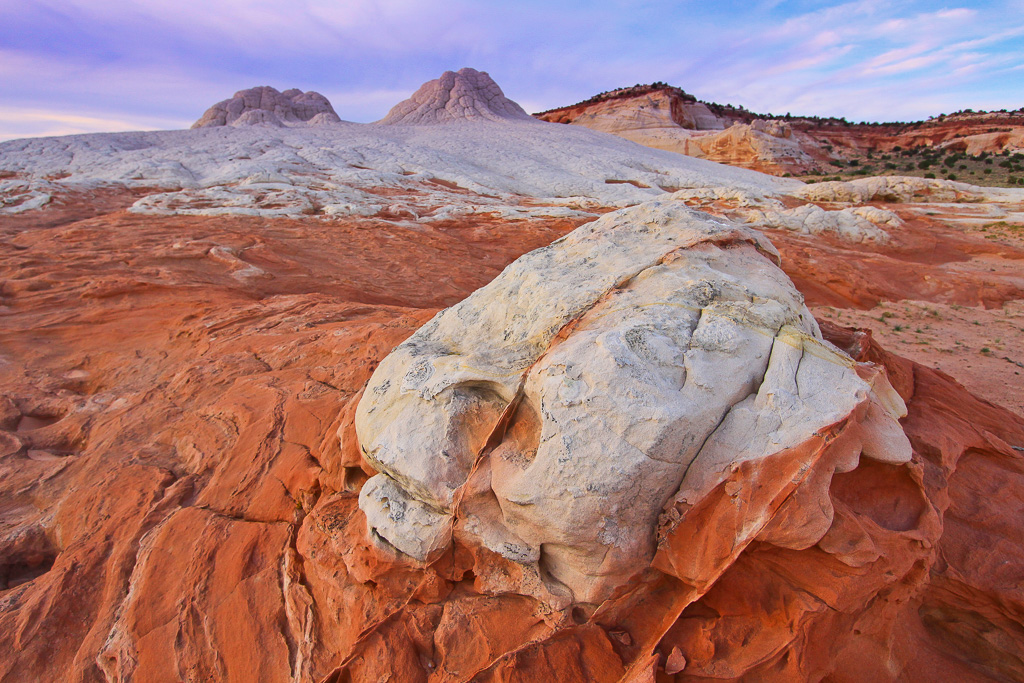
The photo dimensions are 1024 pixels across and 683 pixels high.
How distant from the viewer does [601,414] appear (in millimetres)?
1982

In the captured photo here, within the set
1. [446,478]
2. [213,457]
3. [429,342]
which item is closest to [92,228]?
[213,457]

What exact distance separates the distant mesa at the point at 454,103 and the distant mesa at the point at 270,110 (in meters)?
4.08

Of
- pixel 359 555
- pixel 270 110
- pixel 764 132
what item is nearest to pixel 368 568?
pixel 359 555

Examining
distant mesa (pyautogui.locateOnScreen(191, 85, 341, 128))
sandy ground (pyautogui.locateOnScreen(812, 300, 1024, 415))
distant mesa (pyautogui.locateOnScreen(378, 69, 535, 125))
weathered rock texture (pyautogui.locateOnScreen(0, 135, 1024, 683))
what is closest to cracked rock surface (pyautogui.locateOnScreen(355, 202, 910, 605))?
weathered rock texture (pyautogui.locateOnScreen(0, 135, 1024, 683))

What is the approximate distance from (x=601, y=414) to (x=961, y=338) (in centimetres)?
870

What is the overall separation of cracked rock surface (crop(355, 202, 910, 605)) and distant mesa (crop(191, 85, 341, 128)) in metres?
26.9

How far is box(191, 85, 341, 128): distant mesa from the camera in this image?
2491cm

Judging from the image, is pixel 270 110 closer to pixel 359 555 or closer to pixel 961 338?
pixel 359 555

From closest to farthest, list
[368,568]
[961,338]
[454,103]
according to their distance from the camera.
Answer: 1. [368,568]
2. [961,338]
3. [454,103]

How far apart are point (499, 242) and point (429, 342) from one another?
8.46 metres

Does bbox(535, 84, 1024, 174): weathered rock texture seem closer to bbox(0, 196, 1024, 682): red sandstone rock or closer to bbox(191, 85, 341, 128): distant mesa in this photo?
bbox(191, 85, 341, 128): distant mesa

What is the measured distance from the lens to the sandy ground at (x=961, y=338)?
5.86m

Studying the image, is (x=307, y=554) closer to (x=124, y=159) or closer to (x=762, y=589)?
(x=762, y=589)

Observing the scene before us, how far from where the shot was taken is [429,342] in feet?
9.71
